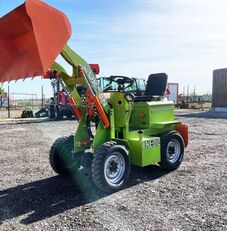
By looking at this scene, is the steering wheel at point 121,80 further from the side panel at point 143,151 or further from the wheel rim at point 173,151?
the wheel rim at point 173,151

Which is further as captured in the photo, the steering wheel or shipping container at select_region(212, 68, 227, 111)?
shipping container at select_region(212, 68, 227, 111)

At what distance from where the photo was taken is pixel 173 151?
22.0ft

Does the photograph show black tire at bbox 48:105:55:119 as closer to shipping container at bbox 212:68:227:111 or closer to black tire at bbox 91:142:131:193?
black tire at bbox 91:142:131:193

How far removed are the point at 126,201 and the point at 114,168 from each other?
0.73 m

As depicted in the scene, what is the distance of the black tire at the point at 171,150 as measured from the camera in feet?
20.7

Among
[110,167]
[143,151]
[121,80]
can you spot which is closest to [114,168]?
[110,167]

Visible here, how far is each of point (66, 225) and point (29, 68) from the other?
7.04 feet

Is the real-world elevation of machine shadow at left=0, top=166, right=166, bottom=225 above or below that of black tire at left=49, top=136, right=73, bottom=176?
below

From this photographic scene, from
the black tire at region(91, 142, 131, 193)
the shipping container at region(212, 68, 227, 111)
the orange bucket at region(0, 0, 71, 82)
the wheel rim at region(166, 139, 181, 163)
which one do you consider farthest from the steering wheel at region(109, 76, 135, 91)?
the shipping container at region(212, 68, 227, 111)

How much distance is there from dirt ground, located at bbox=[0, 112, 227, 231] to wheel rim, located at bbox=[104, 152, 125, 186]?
25 centimetres

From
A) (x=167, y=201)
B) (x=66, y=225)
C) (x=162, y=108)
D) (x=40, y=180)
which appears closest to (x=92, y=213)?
(x=66, y=225)

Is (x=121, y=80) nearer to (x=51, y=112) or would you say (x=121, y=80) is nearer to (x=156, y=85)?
(x=156, y=85)

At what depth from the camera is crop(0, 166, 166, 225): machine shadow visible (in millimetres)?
4363

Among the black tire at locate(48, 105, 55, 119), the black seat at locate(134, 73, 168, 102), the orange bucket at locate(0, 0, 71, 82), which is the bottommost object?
the black tire at locate(48, 105, 55, 119)
